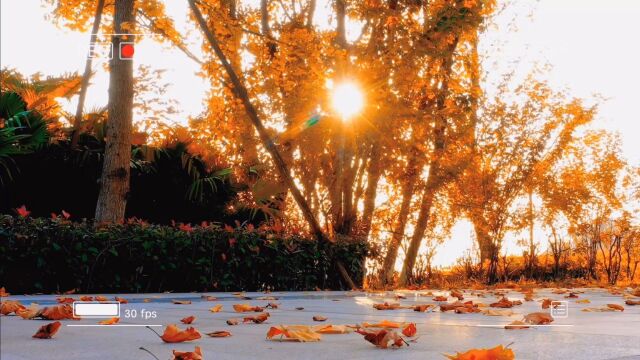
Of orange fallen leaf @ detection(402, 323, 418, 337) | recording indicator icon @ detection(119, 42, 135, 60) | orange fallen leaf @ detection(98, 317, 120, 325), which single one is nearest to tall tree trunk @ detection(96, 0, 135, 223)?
recording indicator icon @ detection(119, 42, 135, 60)

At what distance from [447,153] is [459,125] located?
1.38 meters

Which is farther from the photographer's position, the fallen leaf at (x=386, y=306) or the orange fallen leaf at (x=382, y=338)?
the fallen leaf at (x=386, y=306)

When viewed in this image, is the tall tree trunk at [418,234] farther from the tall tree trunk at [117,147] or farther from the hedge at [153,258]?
the tall tree trunk at [117,147]

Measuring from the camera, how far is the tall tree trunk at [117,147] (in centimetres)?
1170

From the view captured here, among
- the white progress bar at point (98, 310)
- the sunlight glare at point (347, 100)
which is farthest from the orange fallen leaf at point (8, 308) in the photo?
the sunlight glare at point (347, 100)

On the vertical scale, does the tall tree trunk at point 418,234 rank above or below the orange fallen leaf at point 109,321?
above

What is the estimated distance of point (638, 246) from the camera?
18297 millimetres

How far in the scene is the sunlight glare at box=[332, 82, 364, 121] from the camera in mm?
12203

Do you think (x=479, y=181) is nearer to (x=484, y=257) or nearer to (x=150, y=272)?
(x=484, y=257)

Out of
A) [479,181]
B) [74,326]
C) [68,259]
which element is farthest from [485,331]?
[479,181]

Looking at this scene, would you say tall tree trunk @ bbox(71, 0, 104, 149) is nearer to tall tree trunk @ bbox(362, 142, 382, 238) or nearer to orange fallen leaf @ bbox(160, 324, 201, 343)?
tall tree trunk @ bbox(362, 142, 382, 238)

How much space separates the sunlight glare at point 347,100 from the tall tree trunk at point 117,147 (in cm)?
370

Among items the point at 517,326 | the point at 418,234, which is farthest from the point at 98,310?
the point at 418,234

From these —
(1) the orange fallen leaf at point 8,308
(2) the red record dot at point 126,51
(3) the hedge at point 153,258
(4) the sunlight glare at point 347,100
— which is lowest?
(1) the orange fallen leaf at point 8,308
